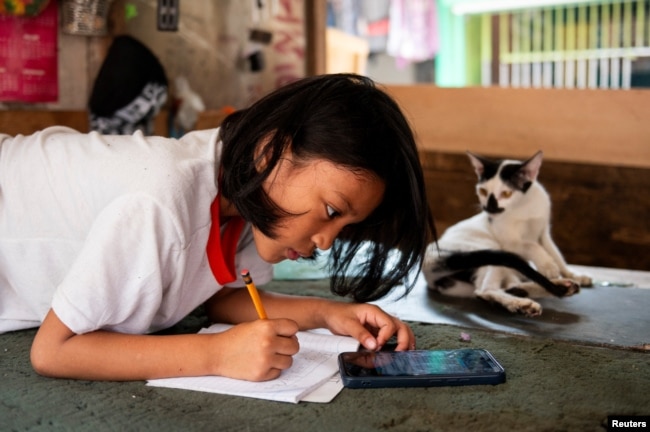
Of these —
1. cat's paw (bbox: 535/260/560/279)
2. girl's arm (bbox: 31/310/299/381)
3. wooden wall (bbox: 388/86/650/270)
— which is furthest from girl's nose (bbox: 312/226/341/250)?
wooden wall (bbox: 388/86/650/270)

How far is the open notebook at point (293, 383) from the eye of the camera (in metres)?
0.89

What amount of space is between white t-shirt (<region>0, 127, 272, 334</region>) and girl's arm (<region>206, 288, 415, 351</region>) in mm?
72

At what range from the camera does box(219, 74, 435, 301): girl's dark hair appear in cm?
96

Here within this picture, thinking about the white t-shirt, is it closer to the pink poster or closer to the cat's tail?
the cat's tail

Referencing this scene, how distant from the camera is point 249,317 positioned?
1243 millimetres

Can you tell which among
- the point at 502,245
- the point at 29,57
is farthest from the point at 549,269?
the point at 29,57

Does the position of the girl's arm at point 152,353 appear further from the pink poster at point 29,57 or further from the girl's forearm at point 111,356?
the pink poster at point 29,57

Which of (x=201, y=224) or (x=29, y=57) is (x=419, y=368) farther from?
(x=29, y=57)

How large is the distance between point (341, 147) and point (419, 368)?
0.32 m

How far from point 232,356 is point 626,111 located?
205cm

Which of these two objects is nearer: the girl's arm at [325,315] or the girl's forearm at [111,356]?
the girl's forearm at [111,356]

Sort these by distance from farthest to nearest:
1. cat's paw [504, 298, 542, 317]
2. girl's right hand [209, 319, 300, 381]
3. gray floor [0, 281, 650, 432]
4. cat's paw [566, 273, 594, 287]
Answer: cat's paw [566, 273, 594, 287], cat's paw [504, 298, 542, 317], girl's right hand [209, 319, 300, 381], gray floor [0, 281, 650, 432]

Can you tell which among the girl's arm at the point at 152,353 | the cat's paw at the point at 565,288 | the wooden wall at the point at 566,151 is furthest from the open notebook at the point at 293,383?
the wooden wall at the point at 566,151

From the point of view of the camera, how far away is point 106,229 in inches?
36.7
